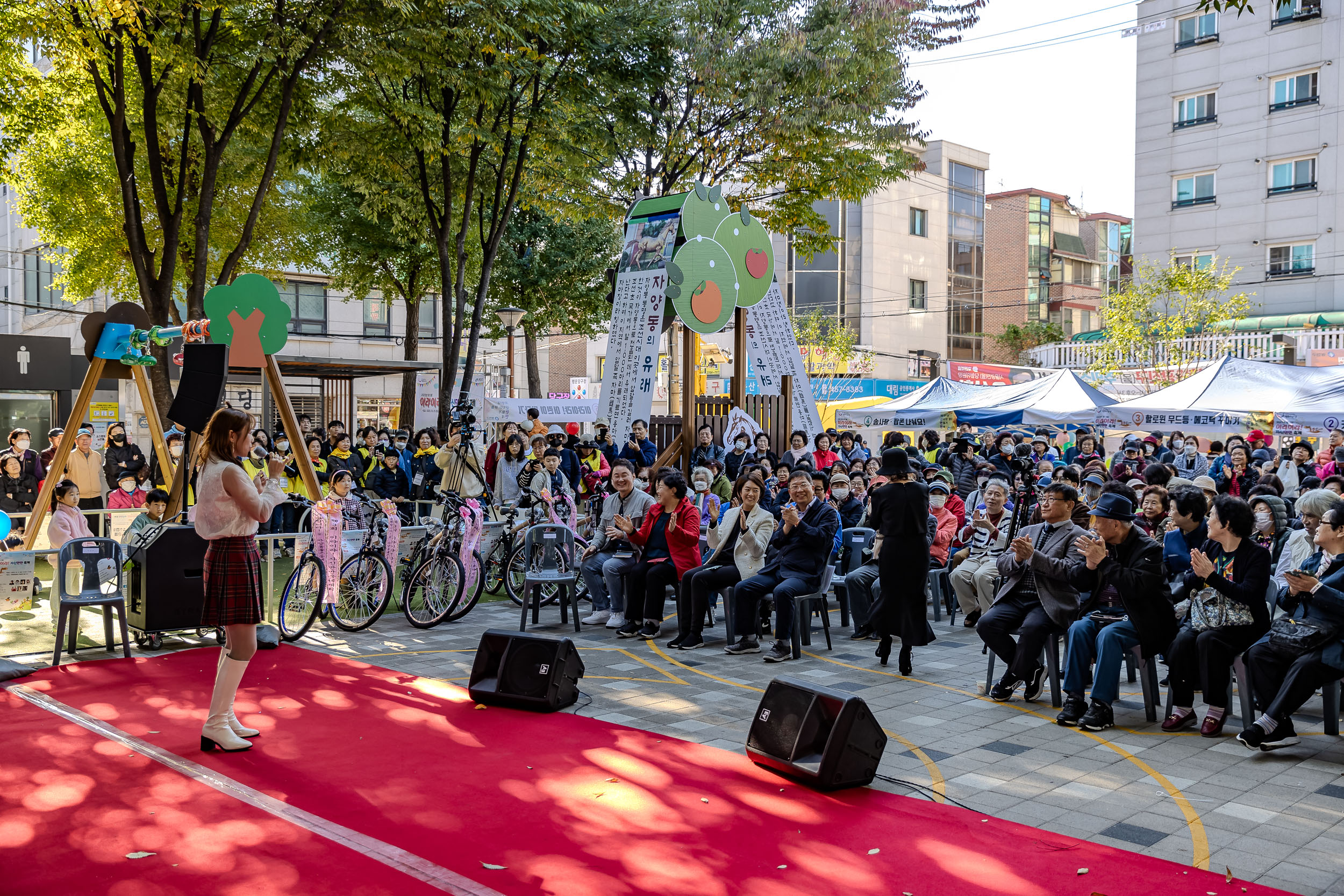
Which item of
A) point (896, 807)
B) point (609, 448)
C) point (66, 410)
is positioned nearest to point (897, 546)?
point (896, 807)

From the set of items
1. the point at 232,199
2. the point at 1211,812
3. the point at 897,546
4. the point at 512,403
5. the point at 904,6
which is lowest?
the point at 1211,812

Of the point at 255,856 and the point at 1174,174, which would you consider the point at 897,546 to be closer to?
the point at 255,856

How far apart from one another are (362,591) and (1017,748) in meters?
6.09

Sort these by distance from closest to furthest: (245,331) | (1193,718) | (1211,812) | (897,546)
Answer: (1211,812)
(1193,718)
(897,546)
(245,331)

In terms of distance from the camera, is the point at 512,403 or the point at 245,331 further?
the point at 512,403

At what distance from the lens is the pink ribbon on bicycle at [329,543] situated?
8.91 m

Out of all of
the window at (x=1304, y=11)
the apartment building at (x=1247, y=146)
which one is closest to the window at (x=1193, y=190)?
the apartment building at (x=1247, y=146)

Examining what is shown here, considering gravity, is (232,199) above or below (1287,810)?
above

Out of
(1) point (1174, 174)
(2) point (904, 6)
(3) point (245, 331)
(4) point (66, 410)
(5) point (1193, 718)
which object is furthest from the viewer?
(1) point (1174, 174)

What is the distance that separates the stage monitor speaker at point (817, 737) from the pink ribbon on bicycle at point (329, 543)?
4864 mm

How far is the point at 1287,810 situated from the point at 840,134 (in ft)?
48.6

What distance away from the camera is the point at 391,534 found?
9.78 meters

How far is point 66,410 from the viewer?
76.0ft

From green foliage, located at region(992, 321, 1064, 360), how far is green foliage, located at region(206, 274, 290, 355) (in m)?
45.0
